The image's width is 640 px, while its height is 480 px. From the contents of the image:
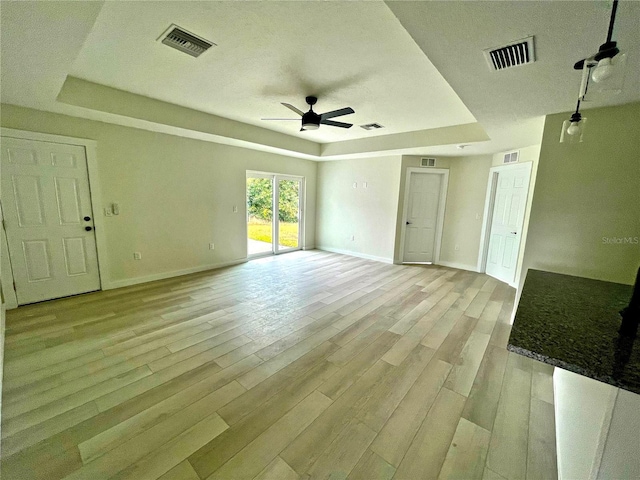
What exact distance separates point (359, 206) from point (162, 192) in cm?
432

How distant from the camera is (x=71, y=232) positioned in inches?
139

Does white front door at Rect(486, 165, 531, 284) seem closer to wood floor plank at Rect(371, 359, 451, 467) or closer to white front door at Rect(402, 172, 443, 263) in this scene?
white front door at Rect(402, 172, 443, 263)

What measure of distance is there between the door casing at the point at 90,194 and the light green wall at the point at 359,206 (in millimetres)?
4851

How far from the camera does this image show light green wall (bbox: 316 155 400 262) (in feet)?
19.6

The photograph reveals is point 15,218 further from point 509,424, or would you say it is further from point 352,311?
point 509,424

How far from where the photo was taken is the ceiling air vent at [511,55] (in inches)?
65.4

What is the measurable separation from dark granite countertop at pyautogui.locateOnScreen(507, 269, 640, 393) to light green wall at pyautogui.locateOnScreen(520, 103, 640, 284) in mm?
1059

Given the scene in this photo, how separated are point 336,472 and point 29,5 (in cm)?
316

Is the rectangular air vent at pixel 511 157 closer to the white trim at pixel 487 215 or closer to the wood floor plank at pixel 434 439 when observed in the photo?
the white trim at pixel 487 215

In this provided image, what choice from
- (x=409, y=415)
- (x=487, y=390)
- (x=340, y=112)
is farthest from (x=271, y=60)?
(x=487, y=390)

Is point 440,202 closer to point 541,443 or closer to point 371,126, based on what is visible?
point 371,126

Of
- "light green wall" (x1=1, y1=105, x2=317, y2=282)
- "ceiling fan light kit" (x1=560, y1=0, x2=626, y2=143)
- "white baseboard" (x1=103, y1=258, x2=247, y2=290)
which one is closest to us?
"ceiling fan light kit" (x1=560, y1=0, x2=626, y2=143)

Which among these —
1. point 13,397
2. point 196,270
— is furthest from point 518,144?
point 13,397

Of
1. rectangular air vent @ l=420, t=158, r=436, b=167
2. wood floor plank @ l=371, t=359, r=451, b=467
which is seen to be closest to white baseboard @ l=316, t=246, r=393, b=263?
rectangular air vent @ l=420, t=158, r=436, b=167
